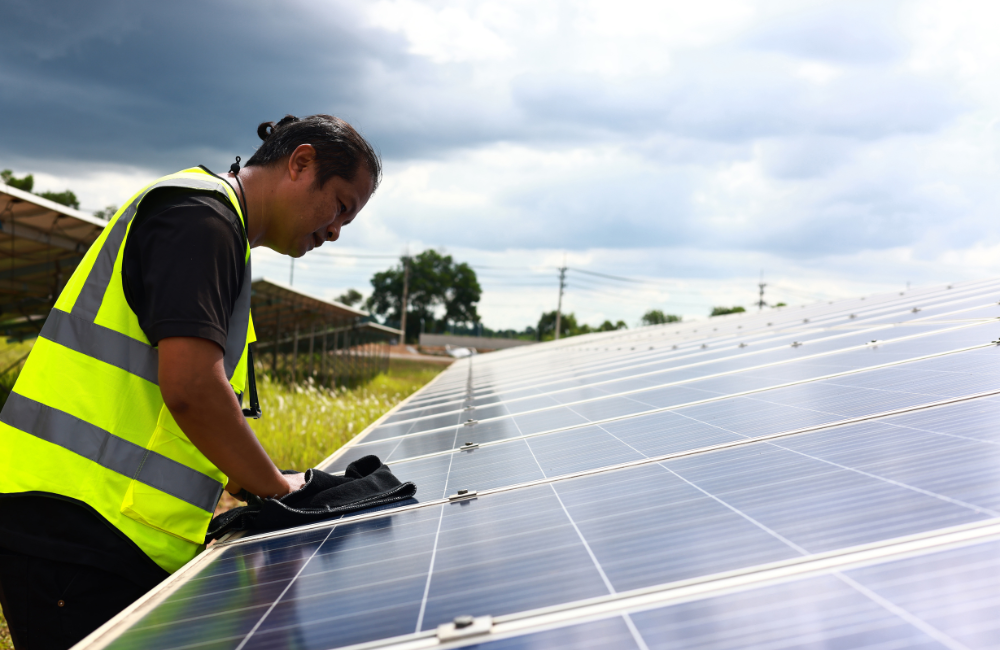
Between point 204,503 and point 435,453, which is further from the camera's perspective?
point 435,453

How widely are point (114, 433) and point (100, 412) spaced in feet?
0.27

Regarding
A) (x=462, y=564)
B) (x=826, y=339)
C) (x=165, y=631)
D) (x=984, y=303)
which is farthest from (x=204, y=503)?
(x=984, y=303)

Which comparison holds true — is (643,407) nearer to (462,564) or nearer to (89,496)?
(462,564)

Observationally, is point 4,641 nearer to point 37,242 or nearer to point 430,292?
point 37,242

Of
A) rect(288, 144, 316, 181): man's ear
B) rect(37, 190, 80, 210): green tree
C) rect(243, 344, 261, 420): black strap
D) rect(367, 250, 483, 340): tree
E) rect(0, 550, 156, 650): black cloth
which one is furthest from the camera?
rect(367, 250, 483, 340): tree

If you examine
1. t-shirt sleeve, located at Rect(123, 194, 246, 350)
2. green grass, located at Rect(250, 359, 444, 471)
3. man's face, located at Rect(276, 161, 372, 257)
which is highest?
man's face, located at Rect(276, 161, 372, 257)

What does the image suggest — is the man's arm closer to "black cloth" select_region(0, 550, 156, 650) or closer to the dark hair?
"black cloth" select_region(0, 550, 156, 650)

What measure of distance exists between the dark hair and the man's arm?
852 mm

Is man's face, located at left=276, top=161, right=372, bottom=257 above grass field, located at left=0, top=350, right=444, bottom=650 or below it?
above

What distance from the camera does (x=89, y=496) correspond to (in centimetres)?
212

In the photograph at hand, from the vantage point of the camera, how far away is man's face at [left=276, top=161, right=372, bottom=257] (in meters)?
2.51

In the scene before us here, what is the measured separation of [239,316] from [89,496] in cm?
74

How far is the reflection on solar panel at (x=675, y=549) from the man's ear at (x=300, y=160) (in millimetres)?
1399

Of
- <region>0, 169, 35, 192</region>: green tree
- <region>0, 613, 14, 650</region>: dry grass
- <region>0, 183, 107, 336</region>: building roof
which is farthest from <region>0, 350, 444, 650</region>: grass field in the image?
<region>0, 169, 35, 192</region>: green tree
